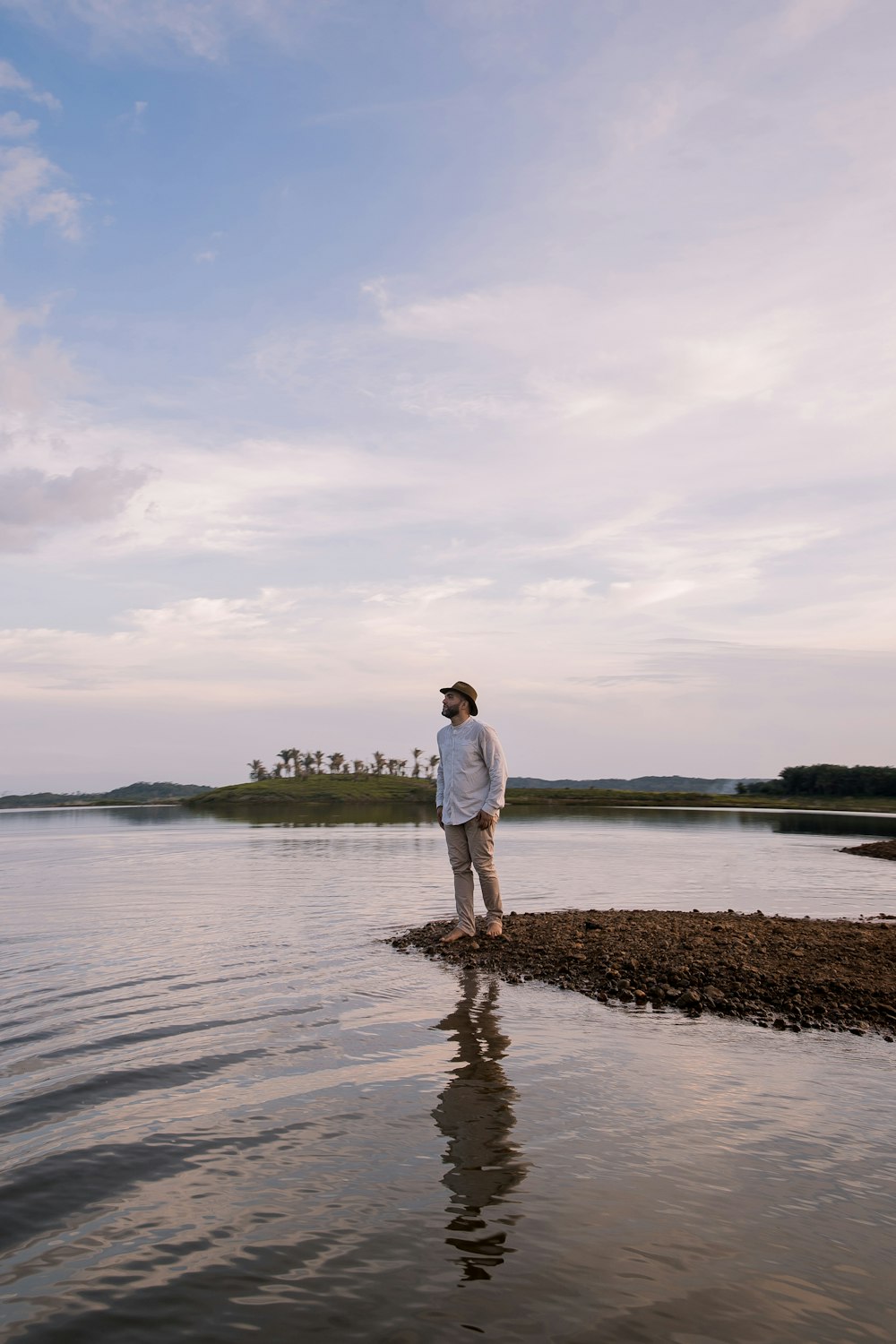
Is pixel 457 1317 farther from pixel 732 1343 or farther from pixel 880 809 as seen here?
pixel 880 809

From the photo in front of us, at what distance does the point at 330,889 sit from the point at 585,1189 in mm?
16821

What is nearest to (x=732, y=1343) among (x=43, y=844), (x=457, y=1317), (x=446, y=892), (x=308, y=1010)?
(x=457, y=1317)

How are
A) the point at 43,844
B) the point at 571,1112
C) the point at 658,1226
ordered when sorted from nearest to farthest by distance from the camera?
the point at 658,1226, the point at 571,1112, the point at 43,844

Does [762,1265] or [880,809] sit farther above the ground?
[762,1265]

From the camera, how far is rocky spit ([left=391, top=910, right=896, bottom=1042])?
9188 millimetres

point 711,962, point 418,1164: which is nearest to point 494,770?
point 711,962

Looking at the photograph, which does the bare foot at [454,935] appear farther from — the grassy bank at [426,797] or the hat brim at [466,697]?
the grassy bank at [426,797]

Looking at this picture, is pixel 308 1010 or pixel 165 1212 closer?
pixel 165 1212

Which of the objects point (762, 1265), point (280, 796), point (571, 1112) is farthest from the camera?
point (280, 796)

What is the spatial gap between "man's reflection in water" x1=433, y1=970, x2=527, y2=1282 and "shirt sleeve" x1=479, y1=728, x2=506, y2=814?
4.29 m

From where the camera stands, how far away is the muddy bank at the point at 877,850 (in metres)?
36.2

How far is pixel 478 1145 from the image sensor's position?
17.7 feet

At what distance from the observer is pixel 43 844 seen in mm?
47312

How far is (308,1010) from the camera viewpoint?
9.00 metres
